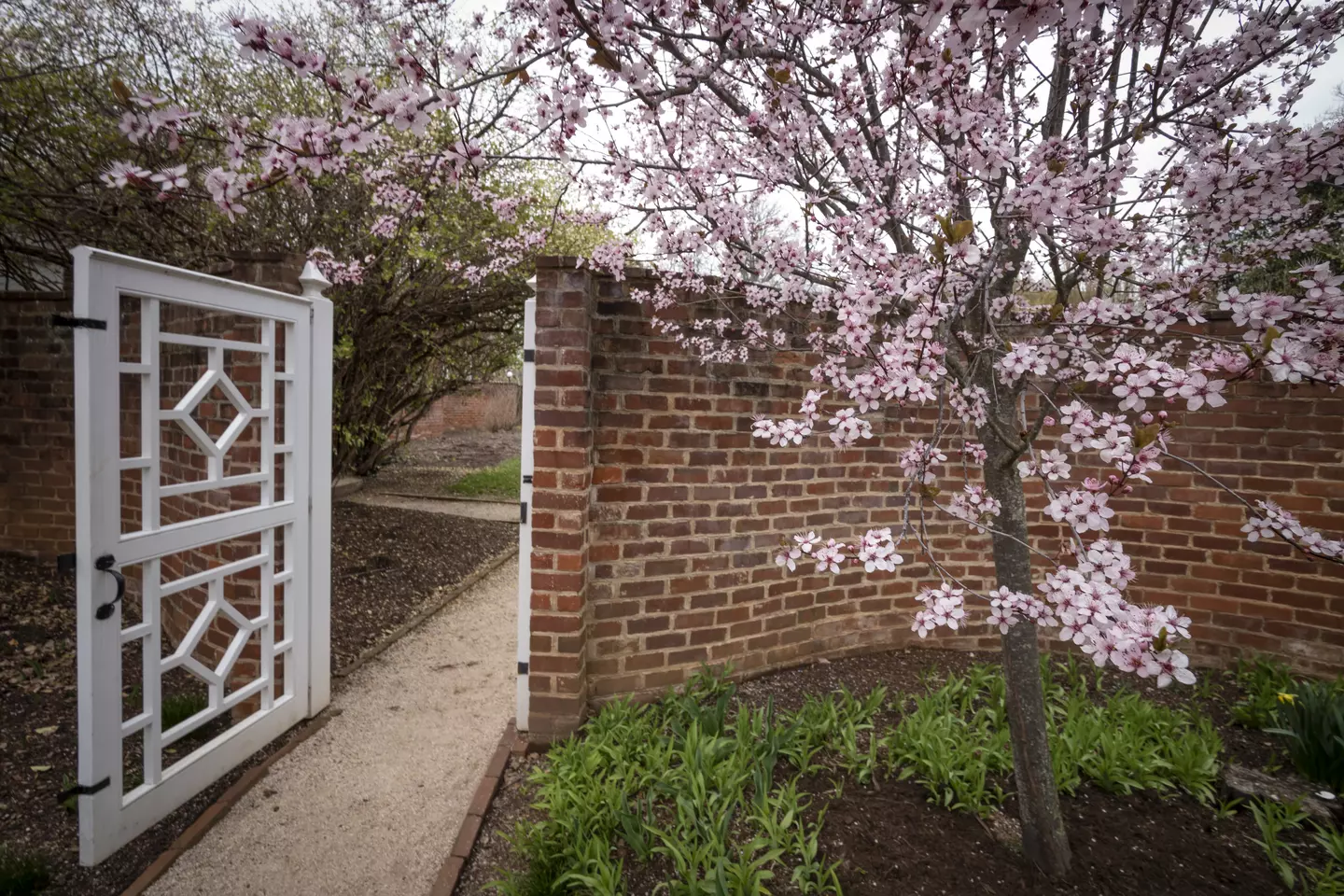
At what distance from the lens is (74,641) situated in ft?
13.1

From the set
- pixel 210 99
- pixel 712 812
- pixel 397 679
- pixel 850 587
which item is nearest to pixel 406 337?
pixel 210 99

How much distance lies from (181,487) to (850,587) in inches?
130

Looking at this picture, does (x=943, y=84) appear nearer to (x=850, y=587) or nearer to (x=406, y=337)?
(x=850, y=587)

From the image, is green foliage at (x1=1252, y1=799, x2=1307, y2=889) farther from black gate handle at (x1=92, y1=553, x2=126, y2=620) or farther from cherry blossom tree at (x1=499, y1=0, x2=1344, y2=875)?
black gate handle at (x1=92, y1=553, x2=126, y2=620)

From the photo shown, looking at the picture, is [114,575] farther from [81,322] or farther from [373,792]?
[373,792]

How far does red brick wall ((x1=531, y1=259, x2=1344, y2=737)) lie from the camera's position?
299cm

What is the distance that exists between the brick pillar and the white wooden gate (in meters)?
1.25

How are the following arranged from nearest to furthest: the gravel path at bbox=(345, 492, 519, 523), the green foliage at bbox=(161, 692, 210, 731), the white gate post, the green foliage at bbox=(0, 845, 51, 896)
Result: the green foliage at bbox=(0, 845, 51, 896)
the green foliage at bbox=(161, 692, 210, 731)
the white gate post
the gravel path at bbox=(345, 492, 519, 523)

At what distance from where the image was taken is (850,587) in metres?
3.92

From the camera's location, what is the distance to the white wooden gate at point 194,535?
232 cm

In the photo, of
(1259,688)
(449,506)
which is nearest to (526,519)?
(1259,688)

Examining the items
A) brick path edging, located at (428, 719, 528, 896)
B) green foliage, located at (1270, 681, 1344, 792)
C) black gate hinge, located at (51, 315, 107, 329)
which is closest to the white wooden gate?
black gate hinge, located at (51, 315, 107, 329)

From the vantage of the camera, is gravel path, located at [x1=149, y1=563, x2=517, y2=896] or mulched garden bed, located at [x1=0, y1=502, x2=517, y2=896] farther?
mulched garden bed, located at [x1=0, y1=502, x2=517, y2=896]

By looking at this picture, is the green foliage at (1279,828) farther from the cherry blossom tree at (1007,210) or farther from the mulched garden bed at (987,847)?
the cherry blossom tree at (1007,210)
